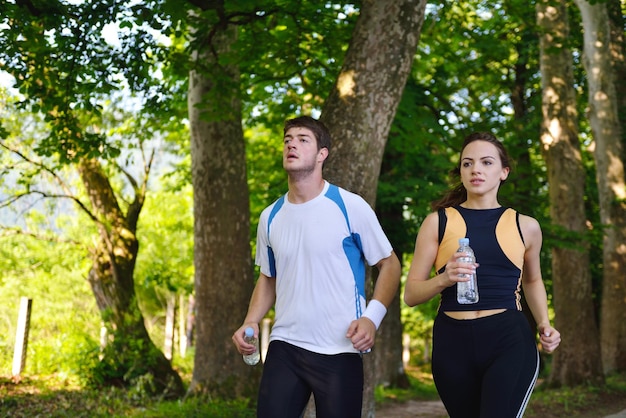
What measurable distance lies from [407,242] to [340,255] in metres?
14.9

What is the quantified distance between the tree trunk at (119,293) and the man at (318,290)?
10.6m

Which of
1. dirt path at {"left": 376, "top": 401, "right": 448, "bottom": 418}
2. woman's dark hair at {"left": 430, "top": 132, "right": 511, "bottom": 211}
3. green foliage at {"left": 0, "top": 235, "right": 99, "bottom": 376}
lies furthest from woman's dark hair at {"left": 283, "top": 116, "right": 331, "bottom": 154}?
green foliage at {"left": 0, "top": 235, "right": 99, "bottom": 376}

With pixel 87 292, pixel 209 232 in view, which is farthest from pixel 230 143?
pixel 87 292

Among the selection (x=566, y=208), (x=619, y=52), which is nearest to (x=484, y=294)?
(x=566, y=208)

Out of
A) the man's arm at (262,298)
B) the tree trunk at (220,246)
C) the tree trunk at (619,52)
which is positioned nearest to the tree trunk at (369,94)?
the man's arm at (262,298)

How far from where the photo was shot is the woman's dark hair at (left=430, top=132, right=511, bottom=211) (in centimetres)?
457

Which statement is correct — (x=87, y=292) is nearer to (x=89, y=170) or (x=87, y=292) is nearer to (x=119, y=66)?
(x=89, y=170)

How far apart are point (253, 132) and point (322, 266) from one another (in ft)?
72.8

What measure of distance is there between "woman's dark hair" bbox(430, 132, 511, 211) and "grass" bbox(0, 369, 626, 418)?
6473 millimetres

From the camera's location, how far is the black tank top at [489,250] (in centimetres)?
426

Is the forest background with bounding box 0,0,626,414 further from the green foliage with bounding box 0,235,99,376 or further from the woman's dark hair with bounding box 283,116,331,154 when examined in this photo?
the woman's dark hair with bounding box 283,116,331,154

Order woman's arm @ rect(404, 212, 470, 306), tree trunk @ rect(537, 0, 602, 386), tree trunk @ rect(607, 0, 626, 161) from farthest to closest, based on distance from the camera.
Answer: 1. tree trunk @ rect(607, 0, 626, 161)
2. tree trunk @ rect(537, 0, 602, 386)
3. woman's arm @ rect(404, 212, 470, 306)

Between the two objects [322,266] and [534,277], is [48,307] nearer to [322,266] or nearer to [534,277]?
[322,266]

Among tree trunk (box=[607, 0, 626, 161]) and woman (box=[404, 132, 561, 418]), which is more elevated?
tree trunk (box=[607, 0, 626, 161])
